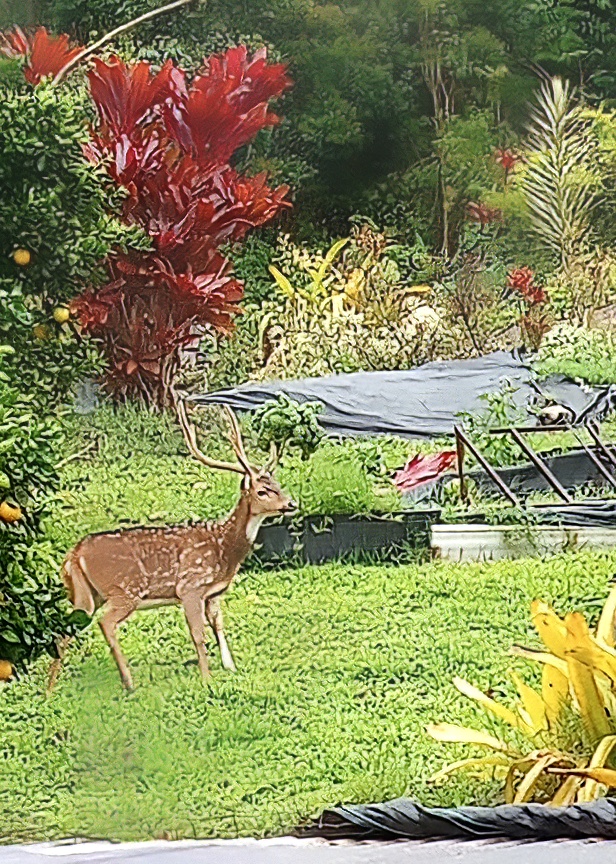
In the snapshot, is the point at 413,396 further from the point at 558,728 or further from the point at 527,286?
the point at 558,728

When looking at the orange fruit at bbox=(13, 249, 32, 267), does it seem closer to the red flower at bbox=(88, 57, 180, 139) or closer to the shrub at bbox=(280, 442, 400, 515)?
the red flower at bbox=(88, 57, 180, 139)

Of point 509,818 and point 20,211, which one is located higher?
point 20,211

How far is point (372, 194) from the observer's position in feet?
7.23

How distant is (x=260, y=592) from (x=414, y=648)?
1.00ft

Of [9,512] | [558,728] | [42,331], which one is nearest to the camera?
[9,512]

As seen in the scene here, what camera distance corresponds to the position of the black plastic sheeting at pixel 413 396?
2.20 meters

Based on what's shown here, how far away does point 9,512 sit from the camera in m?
1.96

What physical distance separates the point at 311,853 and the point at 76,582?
0.64 meters

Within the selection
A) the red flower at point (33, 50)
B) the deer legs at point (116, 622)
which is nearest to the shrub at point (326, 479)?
the deer legs at point (116, 622)

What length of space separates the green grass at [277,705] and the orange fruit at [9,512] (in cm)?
31

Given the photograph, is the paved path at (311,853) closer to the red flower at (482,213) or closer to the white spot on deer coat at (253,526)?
the white spot on deer coat at (253,526)

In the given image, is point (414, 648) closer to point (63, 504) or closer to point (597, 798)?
point (597, 798)

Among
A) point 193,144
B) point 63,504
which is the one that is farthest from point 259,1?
point 63,504

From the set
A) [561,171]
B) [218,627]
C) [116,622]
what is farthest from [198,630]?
[561,171]
